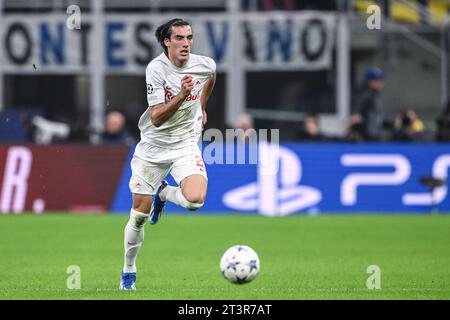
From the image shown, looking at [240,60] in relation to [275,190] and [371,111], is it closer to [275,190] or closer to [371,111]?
[371,111]

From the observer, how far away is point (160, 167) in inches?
426

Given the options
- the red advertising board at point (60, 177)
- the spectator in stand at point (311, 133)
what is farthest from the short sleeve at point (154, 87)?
the spectator in stand at point (311, 133)

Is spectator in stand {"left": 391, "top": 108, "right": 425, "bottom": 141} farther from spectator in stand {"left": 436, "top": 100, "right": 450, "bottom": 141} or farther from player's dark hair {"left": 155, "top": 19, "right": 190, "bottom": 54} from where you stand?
player's dark hair {"left": 155, "top": 19, "right": 190, "bottom": 54}

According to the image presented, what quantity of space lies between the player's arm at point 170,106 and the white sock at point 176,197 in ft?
2.18

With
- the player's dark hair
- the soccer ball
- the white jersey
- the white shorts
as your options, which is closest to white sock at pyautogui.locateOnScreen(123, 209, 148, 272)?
the white shorts

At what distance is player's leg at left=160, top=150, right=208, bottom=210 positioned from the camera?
10.5 meters

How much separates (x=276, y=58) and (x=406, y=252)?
10.7 metres

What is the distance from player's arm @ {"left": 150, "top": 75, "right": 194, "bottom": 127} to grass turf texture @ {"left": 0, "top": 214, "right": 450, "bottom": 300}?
56.8 inches

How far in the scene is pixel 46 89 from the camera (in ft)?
82.8

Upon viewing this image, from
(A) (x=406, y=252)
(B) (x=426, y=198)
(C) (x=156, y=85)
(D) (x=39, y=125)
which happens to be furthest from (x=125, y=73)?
(C) (x=156, y=85)

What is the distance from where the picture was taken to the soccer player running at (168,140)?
1045 cm

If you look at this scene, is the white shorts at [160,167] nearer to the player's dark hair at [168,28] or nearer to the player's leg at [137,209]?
the player's leg at [137,209]
